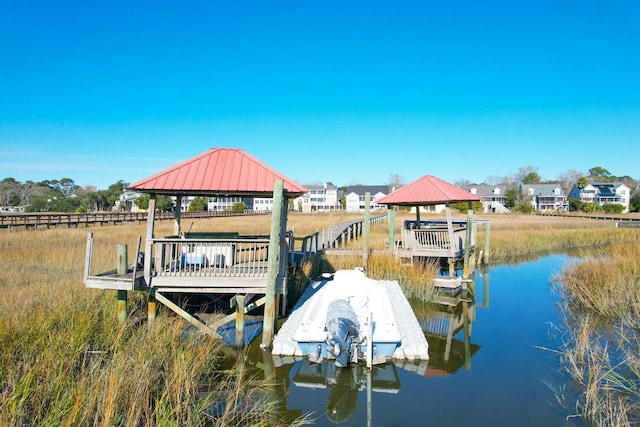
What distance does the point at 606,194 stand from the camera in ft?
300

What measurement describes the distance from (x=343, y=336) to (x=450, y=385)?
88.9 inches

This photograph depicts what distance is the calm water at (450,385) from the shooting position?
7.05 m

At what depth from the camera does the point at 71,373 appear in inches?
234

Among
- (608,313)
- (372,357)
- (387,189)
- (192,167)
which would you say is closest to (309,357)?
(372,357)

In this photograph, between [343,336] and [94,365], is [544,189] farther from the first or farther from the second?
[94,365]

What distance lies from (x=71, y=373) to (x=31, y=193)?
105 m

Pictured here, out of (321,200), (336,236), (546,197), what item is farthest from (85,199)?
(546,197)

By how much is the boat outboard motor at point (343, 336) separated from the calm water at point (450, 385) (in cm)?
38

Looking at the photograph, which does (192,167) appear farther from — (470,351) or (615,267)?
(615,267)

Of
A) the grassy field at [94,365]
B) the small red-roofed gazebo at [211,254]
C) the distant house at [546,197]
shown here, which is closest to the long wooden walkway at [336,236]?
the small red-roofed gazebo at [211,254]

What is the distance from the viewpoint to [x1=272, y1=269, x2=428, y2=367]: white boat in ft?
27.3

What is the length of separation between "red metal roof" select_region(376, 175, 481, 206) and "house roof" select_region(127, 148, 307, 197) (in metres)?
7.39

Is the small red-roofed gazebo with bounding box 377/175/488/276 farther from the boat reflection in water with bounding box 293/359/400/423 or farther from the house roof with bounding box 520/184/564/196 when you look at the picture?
the house roof with bounding box 520/184/564/196

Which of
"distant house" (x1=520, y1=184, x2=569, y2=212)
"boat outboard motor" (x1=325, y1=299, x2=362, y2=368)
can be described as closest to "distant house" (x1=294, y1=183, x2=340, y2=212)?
"distant house" (x1=520, y1=184, x2=569, y2=212)
